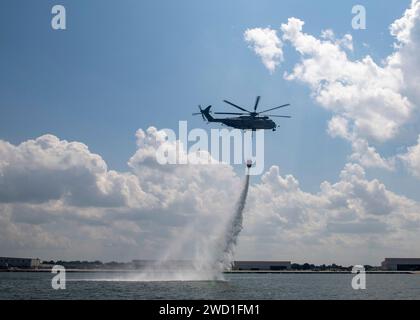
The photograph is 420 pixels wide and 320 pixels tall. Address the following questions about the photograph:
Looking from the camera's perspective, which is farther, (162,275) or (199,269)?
(162,275)
